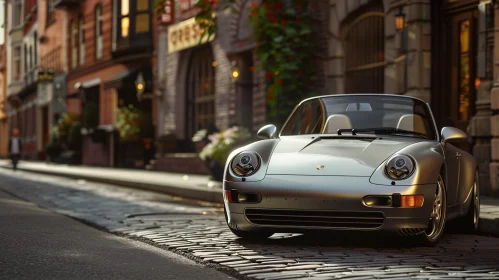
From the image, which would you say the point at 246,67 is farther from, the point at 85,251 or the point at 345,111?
the point at 85,251

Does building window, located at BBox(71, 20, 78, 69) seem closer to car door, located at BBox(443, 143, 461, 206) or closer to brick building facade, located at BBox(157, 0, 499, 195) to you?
brick building facade, located at BBox(157, 0, 499, 195)

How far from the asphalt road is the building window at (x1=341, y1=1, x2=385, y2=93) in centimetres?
940

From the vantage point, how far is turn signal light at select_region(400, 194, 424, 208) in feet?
22.9

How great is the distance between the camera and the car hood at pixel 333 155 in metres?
7.20

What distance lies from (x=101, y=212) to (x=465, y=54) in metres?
6.47

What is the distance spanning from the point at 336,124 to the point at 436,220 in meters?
1.34

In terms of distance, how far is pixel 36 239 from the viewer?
24.8 ft

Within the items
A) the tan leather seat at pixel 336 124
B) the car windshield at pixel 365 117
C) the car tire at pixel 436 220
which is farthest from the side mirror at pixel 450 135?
the tan leather seat at pixel 336 124

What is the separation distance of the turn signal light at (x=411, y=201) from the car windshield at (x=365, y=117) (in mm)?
1156

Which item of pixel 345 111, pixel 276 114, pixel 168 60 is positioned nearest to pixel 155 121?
pixel 168 60

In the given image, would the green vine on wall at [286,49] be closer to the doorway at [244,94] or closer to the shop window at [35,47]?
the doorway at [244,94]

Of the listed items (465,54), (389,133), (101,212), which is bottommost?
(101,212)

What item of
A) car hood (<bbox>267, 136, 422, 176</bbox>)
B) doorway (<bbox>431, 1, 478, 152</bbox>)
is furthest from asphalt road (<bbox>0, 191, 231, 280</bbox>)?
doorway (<bbox>431, 1, 478, 152</bbox>)

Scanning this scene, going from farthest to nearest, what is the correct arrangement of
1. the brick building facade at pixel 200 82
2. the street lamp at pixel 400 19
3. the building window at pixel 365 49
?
the brick building facade at pixel 200 82, the building window at pixel 365 49, the street lamp at pixel 400 19
